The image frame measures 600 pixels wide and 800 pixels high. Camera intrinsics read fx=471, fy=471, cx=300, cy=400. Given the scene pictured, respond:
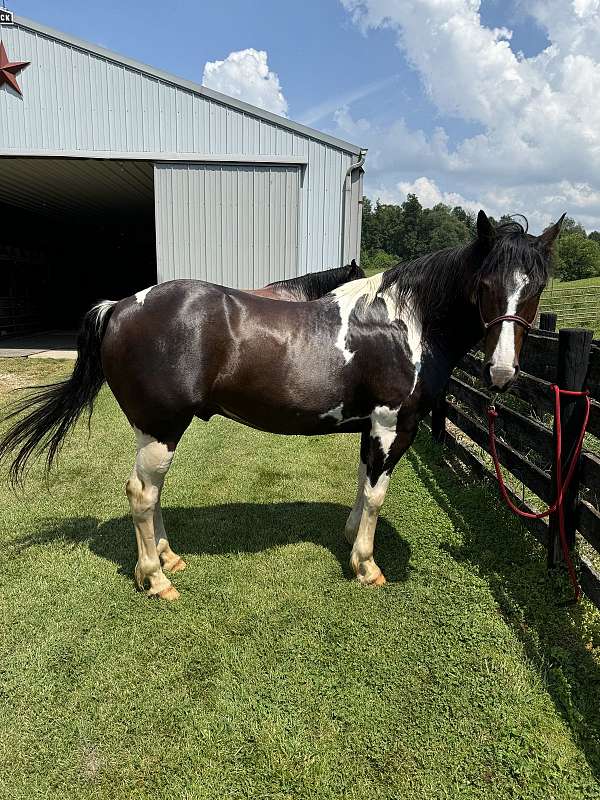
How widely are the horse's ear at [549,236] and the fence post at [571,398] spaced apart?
611 millimetres

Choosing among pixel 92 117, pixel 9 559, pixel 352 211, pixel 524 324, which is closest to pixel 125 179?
pixel 92 117

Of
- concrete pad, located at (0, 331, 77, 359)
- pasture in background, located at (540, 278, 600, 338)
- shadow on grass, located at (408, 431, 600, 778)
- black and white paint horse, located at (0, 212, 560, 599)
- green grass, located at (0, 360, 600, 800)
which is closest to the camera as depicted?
green grass, located at (0, 360, 600, 800)

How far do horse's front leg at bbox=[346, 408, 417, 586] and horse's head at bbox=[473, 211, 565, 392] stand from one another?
0.63 m

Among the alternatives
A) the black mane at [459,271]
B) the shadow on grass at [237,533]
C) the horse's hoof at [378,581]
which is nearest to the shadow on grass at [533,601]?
the shadow on grass at [237,533]

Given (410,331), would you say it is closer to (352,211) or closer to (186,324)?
(186,324)

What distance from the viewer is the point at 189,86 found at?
26.1ft

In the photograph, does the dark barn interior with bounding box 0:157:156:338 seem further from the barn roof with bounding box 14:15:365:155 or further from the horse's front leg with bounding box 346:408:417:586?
the horse's front leg with bounding box 346:408:417:586

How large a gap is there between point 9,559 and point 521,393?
3.65m

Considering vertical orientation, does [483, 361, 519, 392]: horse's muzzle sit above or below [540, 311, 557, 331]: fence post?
below

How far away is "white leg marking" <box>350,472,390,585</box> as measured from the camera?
2777 mm

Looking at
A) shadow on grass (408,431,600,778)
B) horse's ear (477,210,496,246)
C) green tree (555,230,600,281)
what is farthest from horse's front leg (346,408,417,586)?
green tree (555,230,600,281)

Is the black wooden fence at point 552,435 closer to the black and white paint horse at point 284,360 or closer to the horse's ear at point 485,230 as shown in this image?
the black and white paint horse at point 284,360

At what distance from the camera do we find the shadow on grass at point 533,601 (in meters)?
2.02

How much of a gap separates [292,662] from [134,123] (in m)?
9.06
